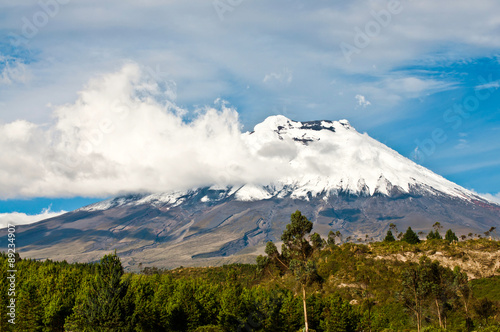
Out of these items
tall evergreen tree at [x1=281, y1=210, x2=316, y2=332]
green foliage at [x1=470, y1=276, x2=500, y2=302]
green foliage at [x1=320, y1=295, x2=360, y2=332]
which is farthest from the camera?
green foliage at [x1=470, y1=276, x2=500, y2=302]

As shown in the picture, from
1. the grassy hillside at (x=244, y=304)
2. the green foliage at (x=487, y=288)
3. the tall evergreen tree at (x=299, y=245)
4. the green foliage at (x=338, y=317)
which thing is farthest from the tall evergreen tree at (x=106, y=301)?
the green foliage at (x=487, y=288)

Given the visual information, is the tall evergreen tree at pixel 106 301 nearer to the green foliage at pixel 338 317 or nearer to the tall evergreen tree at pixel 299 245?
the tall evergreen tree at pixel 299 245

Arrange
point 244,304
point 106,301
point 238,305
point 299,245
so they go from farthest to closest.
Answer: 1. point 244,304
2. point 238,305
3. point 106,301
4. point 299,245

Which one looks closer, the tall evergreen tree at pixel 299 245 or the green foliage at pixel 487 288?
the tall evergreen tree at pixel 299 245

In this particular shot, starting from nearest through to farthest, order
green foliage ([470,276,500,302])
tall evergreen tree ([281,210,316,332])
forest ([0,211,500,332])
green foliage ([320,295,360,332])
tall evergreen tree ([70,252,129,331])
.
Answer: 1. tall evergreen tree ([281,210,316,332])
2. tall evergreen tree ([70,252,129,331])
3. forest ([0,211,500,332])
4. green foliage ([320,295,360,332])
5. green foliage ([470,276,500,302])

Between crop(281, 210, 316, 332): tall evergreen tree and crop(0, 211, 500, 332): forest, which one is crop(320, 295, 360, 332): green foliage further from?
crop(281, 210, 316, 332): tall evergreen tree

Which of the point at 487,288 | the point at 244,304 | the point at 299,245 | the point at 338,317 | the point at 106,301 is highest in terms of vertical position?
the point at 299,245

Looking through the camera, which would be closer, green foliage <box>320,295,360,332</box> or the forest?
the forest

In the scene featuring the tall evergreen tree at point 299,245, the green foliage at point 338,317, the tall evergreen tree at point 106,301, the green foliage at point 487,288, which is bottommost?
the green foliage at point 338,317

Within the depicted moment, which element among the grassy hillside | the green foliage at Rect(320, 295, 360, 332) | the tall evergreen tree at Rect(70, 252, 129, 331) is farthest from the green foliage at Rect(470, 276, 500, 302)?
the tall evergreen tree at Rect(70, 252, 129, 331)

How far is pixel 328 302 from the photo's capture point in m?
94.1

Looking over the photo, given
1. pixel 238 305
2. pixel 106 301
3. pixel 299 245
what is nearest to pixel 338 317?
pixel 238 305

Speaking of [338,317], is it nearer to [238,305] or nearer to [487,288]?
[238,305]

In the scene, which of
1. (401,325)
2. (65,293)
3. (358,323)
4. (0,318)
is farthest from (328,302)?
(0,318)
